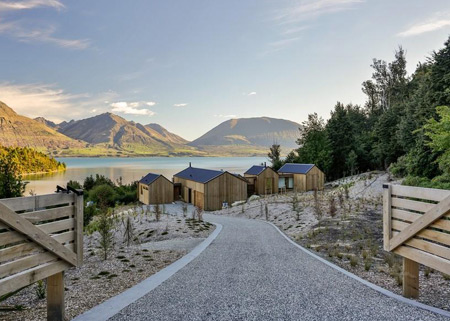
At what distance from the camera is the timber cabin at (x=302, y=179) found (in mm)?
34625

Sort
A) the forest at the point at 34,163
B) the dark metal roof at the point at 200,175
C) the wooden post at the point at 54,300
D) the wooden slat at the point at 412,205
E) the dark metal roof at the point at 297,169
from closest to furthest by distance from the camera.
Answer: the wooden post at the point at 54,300 → the wooden slat at the point at 412,205 → the dark metal roof at the point at 200,175 → the dark metal roof at the point at 297,169 → the forest at the point at 34,163

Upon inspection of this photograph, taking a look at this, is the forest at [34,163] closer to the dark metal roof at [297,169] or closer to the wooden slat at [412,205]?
the dark metal roof at [297,169]

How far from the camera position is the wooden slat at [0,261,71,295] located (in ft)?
9.12

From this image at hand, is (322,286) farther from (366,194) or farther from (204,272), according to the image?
(366,194)

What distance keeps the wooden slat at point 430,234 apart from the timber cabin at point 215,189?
24.3 meters

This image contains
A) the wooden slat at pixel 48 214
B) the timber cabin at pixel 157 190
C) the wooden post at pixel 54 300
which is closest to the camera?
the wooden slat at pixel 48 214

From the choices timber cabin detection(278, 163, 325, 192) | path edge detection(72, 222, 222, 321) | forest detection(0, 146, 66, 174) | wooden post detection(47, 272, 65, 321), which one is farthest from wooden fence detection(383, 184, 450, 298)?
forest detection(0, 146, 66, 174)

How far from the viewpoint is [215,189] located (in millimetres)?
28781

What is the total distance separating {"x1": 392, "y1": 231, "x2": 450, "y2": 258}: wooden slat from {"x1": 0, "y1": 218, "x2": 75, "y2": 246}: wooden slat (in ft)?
15.8

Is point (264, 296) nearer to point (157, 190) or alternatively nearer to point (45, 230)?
point (45, 230)

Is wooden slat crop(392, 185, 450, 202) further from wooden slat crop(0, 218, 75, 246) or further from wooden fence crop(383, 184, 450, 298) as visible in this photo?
wooden slat crop(0, 218, 75, 246)

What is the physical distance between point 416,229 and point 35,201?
5.04 meters

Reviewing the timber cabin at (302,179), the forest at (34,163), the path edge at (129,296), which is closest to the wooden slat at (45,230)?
the path edge at (129,296)

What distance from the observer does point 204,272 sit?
565 cm
